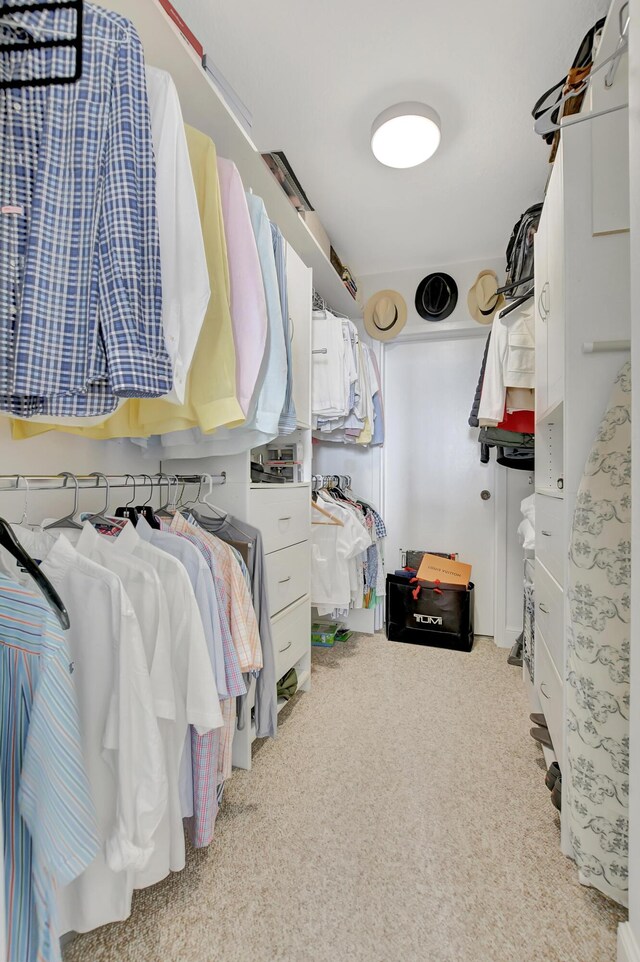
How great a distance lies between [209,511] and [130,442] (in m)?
0.37

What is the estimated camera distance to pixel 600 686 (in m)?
1.08

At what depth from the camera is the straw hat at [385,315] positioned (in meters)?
3.10

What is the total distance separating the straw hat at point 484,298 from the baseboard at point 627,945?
2801 mm

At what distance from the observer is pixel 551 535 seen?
4.81ft

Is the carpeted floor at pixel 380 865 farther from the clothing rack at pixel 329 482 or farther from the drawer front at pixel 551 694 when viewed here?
the clothing rack at pixel 329 482

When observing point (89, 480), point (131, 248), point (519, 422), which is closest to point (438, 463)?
point (519, 422)

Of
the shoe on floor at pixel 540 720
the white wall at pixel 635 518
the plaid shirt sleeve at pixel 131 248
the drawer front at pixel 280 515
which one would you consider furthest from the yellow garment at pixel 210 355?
the shoe on floor at pixel 540 720

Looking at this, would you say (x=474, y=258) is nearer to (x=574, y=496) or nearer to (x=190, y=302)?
(x=574, y=496)

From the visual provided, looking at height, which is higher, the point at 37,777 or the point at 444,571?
the point at 37,777

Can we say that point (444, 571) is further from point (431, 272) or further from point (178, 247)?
Result: point (178, 247)

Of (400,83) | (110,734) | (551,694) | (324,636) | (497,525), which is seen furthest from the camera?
(497,525)

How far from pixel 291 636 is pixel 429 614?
1190 mm

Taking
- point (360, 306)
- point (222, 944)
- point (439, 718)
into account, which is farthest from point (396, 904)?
point (360, 306)

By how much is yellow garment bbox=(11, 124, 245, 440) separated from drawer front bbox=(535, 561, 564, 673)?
105cm
